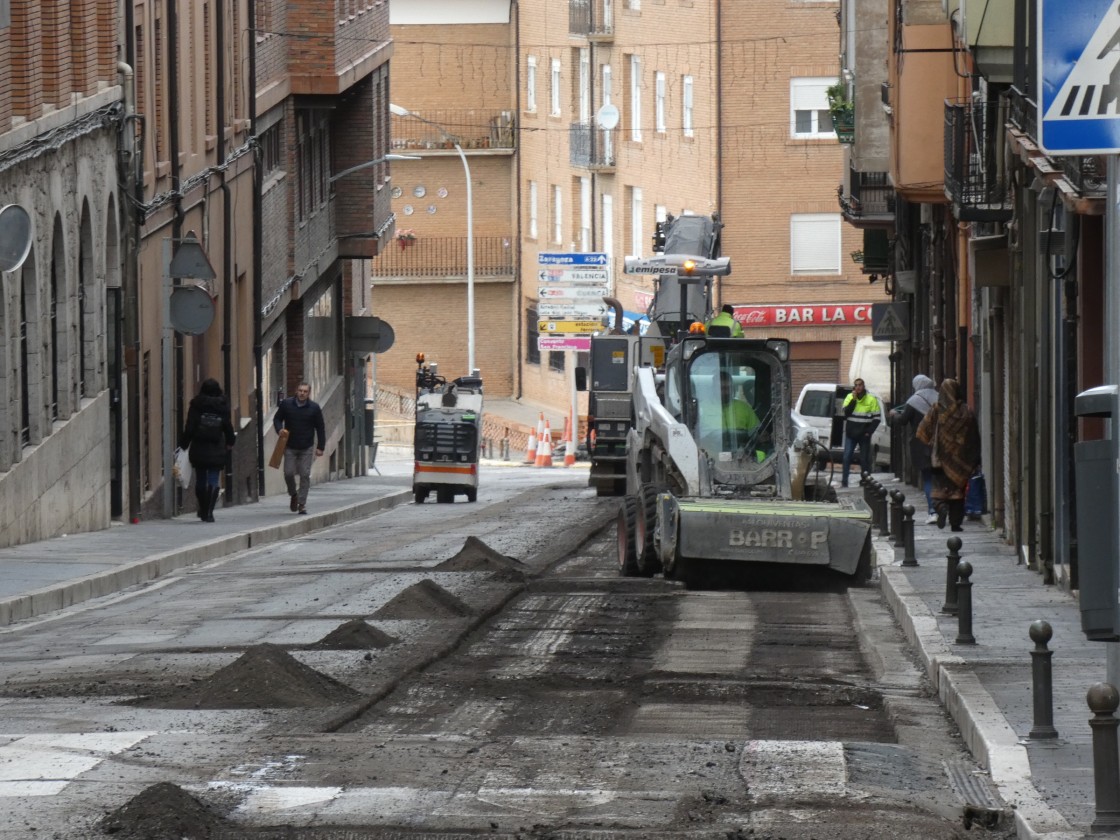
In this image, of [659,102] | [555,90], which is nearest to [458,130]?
[555,90]

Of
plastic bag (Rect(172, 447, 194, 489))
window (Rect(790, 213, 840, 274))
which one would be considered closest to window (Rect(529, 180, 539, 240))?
window (Rect(790, 213, 840, 274))

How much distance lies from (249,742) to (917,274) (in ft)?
91.1

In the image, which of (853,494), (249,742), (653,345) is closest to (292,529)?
(653,345)

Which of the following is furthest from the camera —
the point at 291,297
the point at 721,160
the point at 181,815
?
the point at 721,160

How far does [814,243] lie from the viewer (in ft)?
189

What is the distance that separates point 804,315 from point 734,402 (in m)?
37.0

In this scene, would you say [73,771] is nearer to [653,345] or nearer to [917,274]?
[653,345]

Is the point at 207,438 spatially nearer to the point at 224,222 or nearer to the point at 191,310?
the point at 191,310

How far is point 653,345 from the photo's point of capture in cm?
3197

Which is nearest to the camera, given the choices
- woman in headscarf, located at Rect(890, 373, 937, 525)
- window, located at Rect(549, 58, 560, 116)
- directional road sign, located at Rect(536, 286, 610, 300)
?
woman in headscarf, located at Rect(890, 373, 937, 525)

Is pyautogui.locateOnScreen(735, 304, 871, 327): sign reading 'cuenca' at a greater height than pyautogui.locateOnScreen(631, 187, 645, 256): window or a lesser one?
lesser

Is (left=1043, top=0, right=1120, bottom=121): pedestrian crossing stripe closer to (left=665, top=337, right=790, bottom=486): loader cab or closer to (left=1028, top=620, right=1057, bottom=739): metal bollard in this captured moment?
A: (left=1028, top=620, right=1057, bottom=739): metal bollard

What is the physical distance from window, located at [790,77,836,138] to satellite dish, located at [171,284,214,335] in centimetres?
3241

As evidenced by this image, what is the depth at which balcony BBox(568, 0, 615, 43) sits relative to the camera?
66.6 m
